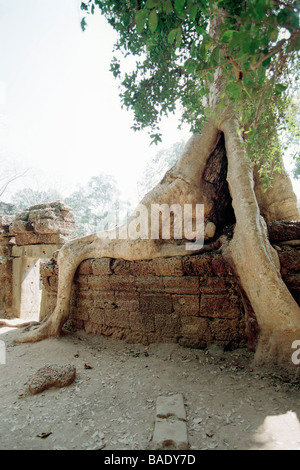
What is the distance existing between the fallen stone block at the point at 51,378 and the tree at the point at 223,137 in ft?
4.05

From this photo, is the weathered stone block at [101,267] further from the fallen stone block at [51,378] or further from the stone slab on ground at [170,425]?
the stone slab on ground at [170,425]

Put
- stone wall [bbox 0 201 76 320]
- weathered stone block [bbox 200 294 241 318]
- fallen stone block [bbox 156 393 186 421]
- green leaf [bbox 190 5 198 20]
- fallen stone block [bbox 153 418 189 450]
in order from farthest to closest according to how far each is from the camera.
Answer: stone wall [bbox 0 201 76 320] < weathered stone block [bbox 200 294 241 318] < fallen stone block [bbox 156 393 186 421] < fallen stone block [bbox 153 418 189 450] < green leaf [bbox 190 5 198 20]

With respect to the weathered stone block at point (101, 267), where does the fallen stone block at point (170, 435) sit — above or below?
below

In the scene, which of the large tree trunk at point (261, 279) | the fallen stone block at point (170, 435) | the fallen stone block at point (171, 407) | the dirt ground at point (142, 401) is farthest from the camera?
the large tree trunk at point (261, 279)

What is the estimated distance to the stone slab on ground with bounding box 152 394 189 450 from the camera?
61.7 inches

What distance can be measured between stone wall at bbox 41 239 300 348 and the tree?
20 cm

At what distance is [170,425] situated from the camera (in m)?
1.74

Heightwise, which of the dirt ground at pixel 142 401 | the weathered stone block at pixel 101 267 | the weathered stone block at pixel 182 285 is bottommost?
the dirt ground at pixel 142 401

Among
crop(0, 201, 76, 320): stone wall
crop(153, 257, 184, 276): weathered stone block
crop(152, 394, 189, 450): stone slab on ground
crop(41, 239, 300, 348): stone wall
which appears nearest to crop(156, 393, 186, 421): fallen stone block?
crop(152, 394, 189, 450): stone slab on ground

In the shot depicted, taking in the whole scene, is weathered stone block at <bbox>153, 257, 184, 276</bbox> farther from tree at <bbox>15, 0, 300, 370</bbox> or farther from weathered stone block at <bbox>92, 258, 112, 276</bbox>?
weathered stone block at <bbox>92, 258, 112, 276</bbox>

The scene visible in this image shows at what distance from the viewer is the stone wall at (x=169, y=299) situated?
287 centimetres

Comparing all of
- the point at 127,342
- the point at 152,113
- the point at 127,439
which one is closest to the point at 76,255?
the point at 127,342

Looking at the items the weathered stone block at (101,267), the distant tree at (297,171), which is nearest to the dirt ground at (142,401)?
the weathered stone block at (101,267)

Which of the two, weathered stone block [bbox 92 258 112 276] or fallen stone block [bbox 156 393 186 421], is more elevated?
weathered stone block [bbox 92 258 112 276]
